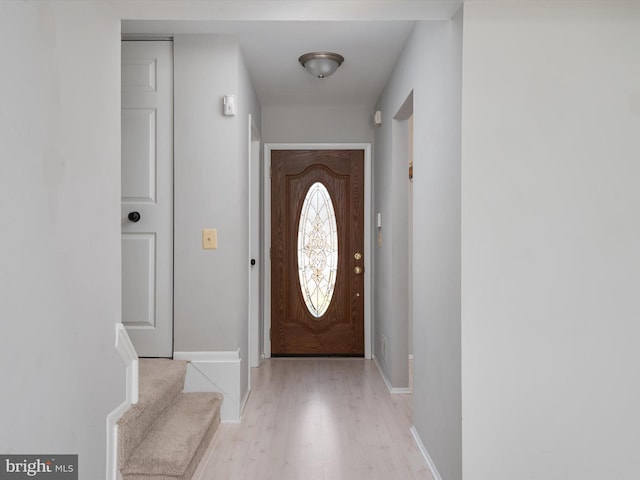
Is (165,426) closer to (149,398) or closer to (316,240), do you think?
(149,398)

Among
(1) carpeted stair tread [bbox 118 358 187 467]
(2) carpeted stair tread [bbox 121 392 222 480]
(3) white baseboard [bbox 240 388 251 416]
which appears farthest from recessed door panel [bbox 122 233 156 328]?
(3) white baseboard [bbox 240 388 251 416]

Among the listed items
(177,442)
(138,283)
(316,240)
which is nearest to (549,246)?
(177,442)

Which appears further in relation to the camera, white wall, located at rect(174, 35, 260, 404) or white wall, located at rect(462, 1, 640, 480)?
white wall, located at rect(174, 35, 260, 404)

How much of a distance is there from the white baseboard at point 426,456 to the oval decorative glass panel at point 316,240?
218 cm

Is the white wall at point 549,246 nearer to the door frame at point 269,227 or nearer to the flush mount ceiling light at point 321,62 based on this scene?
the flush mount ceiling light at point 321,62

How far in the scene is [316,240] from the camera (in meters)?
5.29

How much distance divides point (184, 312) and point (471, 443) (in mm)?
1960

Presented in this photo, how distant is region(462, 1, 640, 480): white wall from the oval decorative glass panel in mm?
3233

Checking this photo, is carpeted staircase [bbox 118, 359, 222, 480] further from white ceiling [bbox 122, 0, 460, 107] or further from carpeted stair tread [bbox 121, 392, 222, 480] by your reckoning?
white ceiling [bbox 122, 0, 460, 107]

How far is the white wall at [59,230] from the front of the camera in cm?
134

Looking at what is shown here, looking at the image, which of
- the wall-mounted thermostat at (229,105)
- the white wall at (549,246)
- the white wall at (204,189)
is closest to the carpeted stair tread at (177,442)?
the white wall at (204,189)

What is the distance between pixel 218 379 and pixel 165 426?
67 centimetres

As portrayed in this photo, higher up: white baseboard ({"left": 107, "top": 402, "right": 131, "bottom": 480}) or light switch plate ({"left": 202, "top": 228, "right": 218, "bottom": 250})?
light switch plate ({"left": 202, "top": 228, "right": 218, "bottom": 250})

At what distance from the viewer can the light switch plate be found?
3357mm
